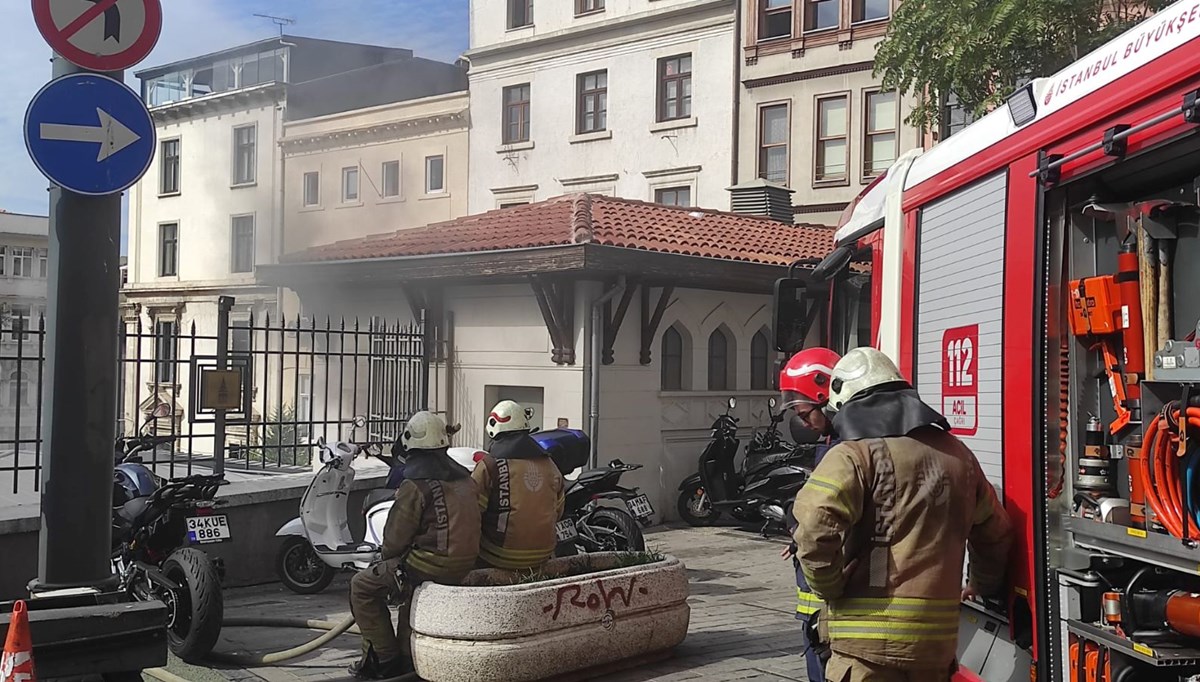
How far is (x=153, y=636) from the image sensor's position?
546 cm

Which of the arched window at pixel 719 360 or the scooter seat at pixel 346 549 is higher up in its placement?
the arched window at pixel 719 360

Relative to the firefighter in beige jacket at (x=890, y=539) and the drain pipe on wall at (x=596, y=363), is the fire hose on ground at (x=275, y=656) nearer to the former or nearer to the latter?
the firefighter in beige jacket at (x=890, y=539)

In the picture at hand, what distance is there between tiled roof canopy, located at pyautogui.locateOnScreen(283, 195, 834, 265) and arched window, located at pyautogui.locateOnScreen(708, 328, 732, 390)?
1.11 meters

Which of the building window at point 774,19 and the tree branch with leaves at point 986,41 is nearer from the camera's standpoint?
the tree branch with leaves at point 986,41

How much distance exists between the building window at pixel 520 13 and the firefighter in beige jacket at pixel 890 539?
28.4 meters

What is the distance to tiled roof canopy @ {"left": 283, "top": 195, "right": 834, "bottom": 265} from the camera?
46.7ft

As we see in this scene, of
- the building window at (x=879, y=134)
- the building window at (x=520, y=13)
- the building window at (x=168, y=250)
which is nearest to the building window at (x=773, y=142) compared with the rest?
the building window at (x=879, y=134)

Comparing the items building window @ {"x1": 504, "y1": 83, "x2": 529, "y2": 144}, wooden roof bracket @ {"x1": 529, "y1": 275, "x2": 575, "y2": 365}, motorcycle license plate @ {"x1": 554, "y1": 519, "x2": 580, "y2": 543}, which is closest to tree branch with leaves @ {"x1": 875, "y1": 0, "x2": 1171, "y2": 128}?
wooden roof bracket @ {"x1": 529, "y1": 275, "x2": 575, "y2": 365}

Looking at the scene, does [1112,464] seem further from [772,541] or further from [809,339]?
[809,339]

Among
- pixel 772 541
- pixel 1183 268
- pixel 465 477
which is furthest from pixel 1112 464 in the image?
pixel 772 541

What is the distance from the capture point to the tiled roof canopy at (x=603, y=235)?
14.2m

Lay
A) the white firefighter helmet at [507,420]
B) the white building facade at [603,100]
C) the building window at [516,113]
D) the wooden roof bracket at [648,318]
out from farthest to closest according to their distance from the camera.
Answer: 1. the building window at [516,113]
2. the white building facade at [603,100]
3. the wooden roof bracket at [648,318]
4. the white firefighter helmet at [507,420]

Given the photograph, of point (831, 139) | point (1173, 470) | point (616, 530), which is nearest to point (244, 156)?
point (831, 139)

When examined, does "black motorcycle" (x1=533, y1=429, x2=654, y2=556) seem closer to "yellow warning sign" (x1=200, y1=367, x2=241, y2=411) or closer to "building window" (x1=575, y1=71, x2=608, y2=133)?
"yellow warning sign" (x1=200, y1=367, x2=241, y2=411)
